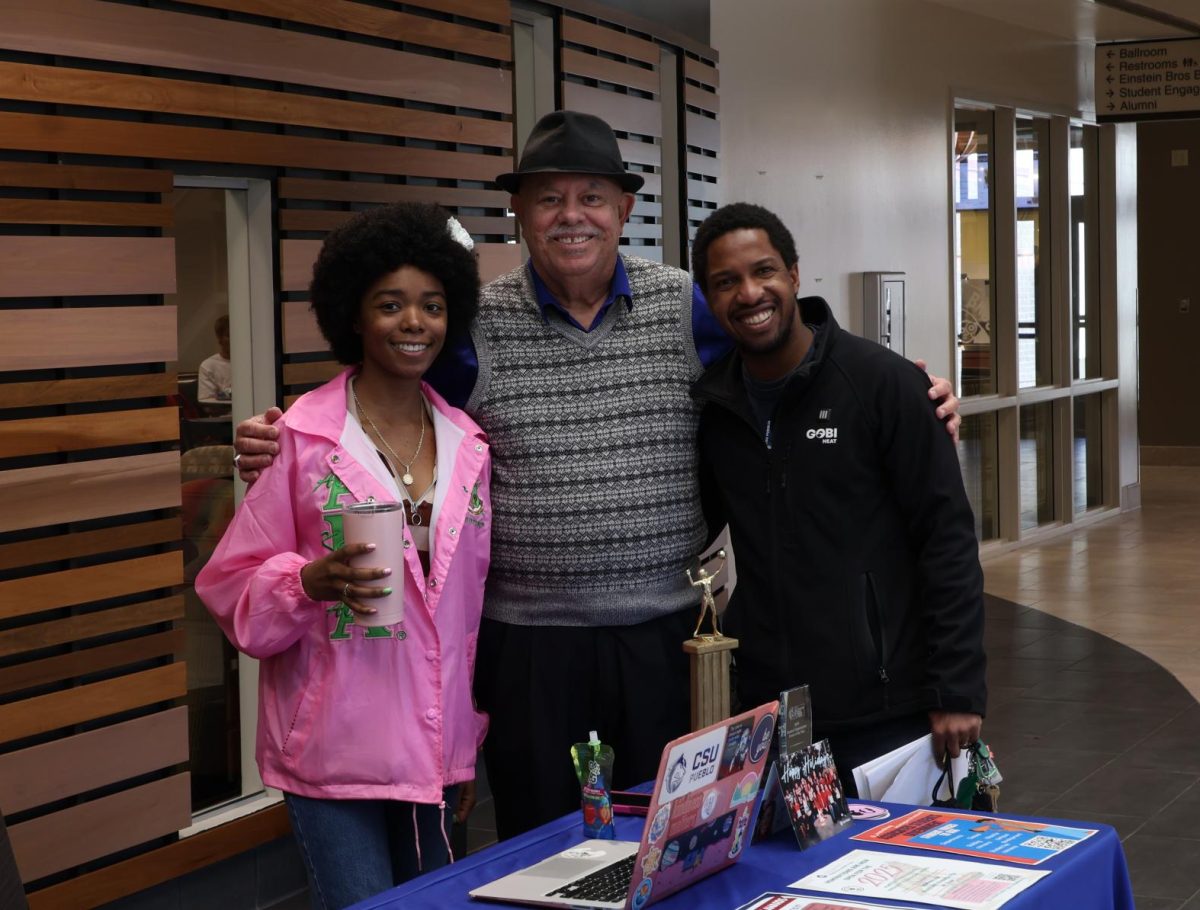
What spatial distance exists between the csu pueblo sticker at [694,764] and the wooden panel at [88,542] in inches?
92.5

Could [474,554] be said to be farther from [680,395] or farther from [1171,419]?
[1171,419]

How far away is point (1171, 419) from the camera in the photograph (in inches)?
660

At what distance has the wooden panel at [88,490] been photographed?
3.96 meters

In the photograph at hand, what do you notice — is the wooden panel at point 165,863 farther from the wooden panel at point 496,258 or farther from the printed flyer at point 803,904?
the printed flyer at point 803,904

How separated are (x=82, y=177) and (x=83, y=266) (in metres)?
0.23

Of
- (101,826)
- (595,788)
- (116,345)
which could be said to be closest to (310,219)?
(116,345)

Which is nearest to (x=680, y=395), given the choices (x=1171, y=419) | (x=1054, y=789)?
(x=1054, y=789)

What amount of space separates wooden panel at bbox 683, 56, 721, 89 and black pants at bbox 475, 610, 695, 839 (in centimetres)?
463

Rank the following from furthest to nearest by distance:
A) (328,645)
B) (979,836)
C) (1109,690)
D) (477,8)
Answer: (1109,690) < (477,8) < (328,645) < (979,836)

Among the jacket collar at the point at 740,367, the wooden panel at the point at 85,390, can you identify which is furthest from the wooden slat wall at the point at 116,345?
the jacket collar at the point at 740,367

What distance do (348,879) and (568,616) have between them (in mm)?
682

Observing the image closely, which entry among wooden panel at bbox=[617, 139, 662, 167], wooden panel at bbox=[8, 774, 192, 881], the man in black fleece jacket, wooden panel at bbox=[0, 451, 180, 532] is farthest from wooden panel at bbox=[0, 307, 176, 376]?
Result: wooden panel at bbox=[617, 139, 662, 167]

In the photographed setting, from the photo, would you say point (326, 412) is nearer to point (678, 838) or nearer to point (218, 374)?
point (678, 838)

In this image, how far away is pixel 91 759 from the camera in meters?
4.16
